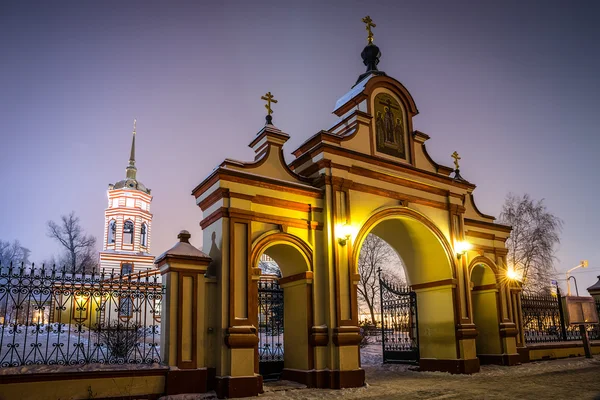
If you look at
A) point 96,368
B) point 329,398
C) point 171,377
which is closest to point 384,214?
point 329,398

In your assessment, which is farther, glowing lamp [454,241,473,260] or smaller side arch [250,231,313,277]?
glowing lamp [454,241,473,260]

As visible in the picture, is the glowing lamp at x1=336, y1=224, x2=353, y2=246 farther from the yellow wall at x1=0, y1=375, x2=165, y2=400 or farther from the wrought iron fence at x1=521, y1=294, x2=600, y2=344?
the wrought iron fence at x1=521, y1=294, x2=600, y2=344

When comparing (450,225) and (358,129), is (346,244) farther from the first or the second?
(450,225)

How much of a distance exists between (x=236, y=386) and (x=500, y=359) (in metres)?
9.74

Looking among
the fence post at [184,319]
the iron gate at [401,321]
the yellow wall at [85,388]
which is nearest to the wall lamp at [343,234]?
the fence post at [184,319]

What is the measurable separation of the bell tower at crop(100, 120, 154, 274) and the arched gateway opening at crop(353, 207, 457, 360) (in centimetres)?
2767

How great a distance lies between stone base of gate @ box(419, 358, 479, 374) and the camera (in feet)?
45.9

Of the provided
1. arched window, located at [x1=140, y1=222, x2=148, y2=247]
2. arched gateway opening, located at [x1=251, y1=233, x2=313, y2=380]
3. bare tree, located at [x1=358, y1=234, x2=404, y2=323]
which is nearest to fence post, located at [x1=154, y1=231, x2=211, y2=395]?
arched gateway opening, located at [x1=251, y1=233, x2=313, y2=380]

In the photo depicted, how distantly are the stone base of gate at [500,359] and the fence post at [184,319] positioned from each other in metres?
10.2

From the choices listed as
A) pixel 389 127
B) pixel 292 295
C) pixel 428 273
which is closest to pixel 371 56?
pixel 389 127

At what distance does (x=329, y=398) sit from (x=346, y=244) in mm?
3681

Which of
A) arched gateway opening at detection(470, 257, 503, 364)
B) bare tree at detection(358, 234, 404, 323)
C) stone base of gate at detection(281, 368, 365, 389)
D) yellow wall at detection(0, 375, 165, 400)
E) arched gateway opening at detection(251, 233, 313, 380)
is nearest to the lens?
yellow wall at detection(0, 375, 165, 400)

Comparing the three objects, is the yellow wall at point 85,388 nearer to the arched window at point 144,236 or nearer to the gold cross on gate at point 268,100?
the gold cross on gate at point 268,100

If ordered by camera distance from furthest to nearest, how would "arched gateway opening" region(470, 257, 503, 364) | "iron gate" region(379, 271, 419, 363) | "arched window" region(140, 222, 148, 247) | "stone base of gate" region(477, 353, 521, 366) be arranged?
"arched window" region(140, 222, 148, 247) → "arched gateway opening" region(470, 257, 503, 364) → "stone base of gate" region(477, 353, 521, 366) → "iron gate" region(379, 271, 419, 363)
